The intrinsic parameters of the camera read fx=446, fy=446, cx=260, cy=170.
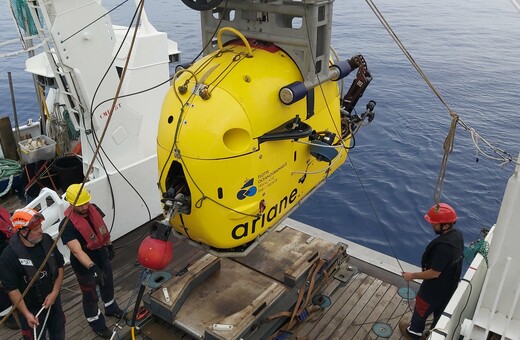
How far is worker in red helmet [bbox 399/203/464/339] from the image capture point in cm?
468

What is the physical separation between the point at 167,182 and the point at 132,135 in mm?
3152

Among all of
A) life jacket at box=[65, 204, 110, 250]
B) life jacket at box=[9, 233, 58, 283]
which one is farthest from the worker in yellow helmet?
life jacket at box=[9, 233, 58, 283]

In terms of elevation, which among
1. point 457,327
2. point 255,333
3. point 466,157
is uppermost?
point 457,327

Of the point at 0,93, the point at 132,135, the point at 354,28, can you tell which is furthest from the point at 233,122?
the point at 354,28

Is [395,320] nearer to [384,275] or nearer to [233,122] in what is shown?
[384,275]

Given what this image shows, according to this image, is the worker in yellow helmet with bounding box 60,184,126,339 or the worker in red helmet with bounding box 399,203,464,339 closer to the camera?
the worker in red helmet with bounding box 399,203,464,339

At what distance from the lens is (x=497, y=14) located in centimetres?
3547

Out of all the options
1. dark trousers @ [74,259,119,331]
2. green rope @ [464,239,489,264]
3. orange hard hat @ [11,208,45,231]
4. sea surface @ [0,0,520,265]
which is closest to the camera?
orange hard hat @ [11,208,45,231]

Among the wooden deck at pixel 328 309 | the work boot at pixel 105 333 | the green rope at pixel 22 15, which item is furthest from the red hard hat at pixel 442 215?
the green rope at pixel 22 15

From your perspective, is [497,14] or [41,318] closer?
[41,318]

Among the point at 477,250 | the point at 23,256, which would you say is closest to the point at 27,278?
the point at 23,256

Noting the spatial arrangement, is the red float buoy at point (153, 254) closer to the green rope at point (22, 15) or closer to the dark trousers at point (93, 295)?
the dark trousers at point (93, 295)

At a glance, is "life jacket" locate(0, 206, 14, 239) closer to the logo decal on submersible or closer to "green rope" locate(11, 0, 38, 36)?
the logo decal on submersible

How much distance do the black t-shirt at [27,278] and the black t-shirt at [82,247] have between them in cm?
25
